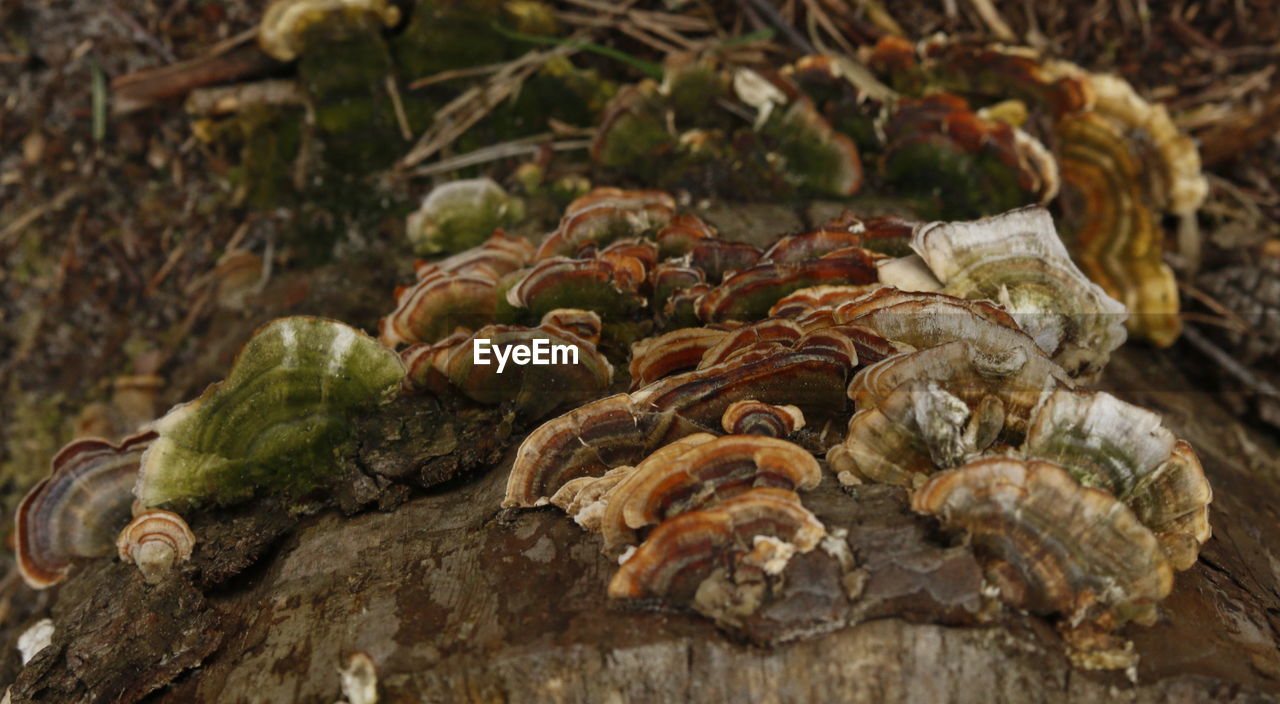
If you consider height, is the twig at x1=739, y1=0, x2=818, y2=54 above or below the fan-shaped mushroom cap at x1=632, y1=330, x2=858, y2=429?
above

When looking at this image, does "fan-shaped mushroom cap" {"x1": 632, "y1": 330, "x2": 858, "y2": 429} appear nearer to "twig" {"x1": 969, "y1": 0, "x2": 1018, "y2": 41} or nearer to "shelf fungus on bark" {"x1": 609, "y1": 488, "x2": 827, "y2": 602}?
"shelf fungus on bark" {"x1": 609, "y1": 488, "x2": 827, "y2": 602}

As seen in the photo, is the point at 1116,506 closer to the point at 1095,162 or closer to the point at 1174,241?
the point at 1095,162

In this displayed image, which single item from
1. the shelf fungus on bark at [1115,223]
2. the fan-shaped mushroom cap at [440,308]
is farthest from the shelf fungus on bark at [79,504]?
the shelf fungus on bark at [1115,223]

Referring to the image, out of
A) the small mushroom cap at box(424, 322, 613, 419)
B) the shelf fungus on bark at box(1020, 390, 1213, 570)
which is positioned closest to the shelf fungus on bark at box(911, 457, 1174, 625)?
the shelf fungus on bark at box(1020, 390, 1213, 570)

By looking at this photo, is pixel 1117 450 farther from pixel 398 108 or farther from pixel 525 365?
pixel 398 108

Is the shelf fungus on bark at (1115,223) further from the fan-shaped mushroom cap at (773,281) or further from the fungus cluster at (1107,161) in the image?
the fan-shaped mushroom cap at (773,281)

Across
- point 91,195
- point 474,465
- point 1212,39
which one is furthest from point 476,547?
point 1212,39
